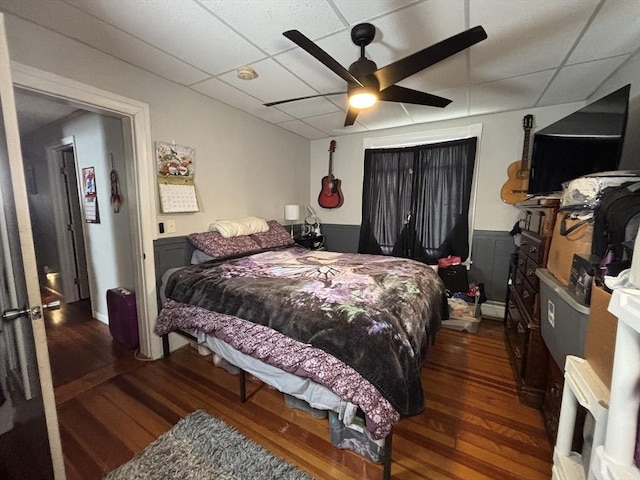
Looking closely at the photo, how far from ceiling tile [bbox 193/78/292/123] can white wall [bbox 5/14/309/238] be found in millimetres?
93

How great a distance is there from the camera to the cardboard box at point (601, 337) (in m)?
0.77

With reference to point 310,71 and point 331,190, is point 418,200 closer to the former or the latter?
point 331,190

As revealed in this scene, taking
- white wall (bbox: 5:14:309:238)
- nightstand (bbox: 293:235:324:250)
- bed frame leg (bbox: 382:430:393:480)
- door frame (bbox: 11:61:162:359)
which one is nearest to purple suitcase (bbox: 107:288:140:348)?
door frame (bbox: 11:61:162:359)

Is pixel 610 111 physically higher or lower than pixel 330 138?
lower

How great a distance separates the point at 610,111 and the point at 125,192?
3689 mm

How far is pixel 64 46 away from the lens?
1720 millimetres

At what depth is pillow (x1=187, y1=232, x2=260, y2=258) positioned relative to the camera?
7.98ft

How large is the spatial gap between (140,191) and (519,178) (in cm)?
375

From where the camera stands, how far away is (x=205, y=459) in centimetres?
138

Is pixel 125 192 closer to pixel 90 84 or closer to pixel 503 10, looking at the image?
pixel 90 84

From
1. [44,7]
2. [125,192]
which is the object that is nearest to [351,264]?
[125,192]

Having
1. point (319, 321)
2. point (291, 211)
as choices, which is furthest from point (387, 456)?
point (291, 211)

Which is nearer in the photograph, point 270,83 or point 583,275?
point 583,275

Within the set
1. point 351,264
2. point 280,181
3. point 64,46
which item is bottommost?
point 351,264
